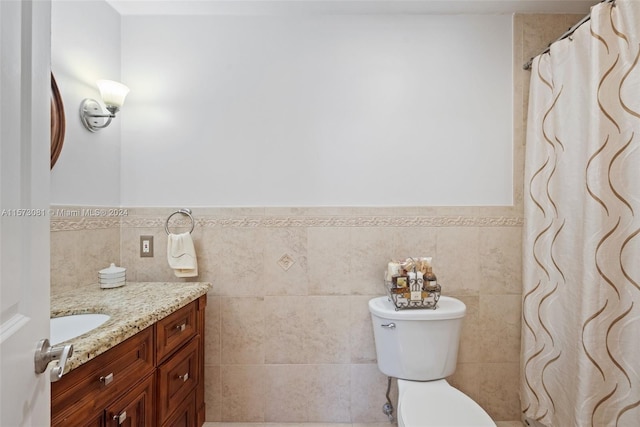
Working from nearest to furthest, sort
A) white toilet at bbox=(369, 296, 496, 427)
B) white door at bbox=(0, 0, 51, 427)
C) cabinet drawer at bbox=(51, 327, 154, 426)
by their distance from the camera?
white door at bbox=(0, 0, 51, 427), cabinet drawer at bbox=(51, 327, 154, 426), white toilet at bbox=(369, 296, 496, 427)

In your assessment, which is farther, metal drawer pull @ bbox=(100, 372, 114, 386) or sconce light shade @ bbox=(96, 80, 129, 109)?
sconce light shade @ bbox=(96, 80, 129, 109)

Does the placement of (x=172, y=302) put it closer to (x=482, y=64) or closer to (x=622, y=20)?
(x=482, y=64)

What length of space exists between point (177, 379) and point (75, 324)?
488 millimetres

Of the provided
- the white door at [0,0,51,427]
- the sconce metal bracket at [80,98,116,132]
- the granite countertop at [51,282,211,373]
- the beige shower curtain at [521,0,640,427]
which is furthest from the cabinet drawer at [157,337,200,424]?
the beige shower curtain at [521,0,640,427]

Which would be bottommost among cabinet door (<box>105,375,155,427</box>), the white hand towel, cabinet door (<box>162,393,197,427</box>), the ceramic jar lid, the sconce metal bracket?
cabinet door (<box>162,393,197,427</box>)

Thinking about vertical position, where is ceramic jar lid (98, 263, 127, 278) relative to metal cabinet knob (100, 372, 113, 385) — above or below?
above

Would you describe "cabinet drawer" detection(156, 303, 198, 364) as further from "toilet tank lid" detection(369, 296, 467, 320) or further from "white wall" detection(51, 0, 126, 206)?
"toilet tank lid" detection(369, 296, 467, 320)

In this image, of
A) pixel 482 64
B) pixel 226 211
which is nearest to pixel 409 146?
pixel 482 64

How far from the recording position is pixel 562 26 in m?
1.84

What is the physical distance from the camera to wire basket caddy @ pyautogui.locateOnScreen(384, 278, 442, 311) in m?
1.57

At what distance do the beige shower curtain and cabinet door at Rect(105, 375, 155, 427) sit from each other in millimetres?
1759

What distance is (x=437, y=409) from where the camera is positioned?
4.41 ft

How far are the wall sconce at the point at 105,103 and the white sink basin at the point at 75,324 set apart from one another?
92 centimetres

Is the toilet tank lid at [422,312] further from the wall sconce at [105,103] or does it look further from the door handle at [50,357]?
the wall sconce at [105,103]
